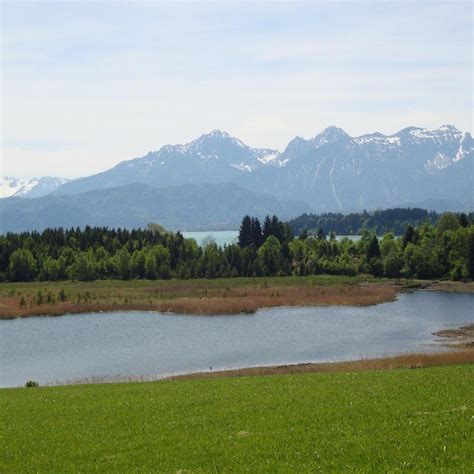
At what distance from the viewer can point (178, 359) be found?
58.8 meters

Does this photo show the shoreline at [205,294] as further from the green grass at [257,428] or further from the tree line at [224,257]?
the green grass at [257,428]

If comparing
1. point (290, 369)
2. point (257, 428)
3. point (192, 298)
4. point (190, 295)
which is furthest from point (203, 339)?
point (257, 428)

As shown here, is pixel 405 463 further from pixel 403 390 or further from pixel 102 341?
pixel 102 341

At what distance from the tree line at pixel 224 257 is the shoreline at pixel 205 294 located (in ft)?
25.5

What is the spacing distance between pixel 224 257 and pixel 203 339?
81.3 meters

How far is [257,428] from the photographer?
22.3 m

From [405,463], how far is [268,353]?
4431 centimetres

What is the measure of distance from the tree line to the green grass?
4442 inches

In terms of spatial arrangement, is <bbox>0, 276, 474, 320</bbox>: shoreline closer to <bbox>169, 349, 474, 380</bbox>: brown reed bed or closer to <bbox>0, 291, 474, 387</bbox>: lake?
<bbox>0, 291, 474, 387</bbox>: lake

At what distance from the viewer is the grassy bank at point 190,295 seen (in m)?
97.3

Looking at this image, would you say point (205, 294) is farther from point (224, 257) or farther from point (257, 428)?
point (257, 428)

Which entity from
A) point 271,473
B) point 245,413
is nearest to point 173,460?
point 271,473


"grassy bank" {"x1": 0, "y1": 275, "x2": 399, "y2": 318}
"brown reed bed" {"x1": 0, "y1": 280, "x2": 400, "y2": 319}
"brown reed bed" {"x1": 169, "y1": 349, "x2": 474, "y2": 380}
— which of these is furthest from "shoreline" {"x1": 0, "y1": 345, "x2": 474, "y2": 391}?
"grassy bank" {"x1": 0, "y1": 275, "x2": 399, "y2": 318}

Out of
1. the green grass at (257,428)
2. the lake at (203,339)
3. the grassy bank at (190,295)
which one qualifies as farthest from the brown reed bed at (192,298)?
the green grass at (257,428)
